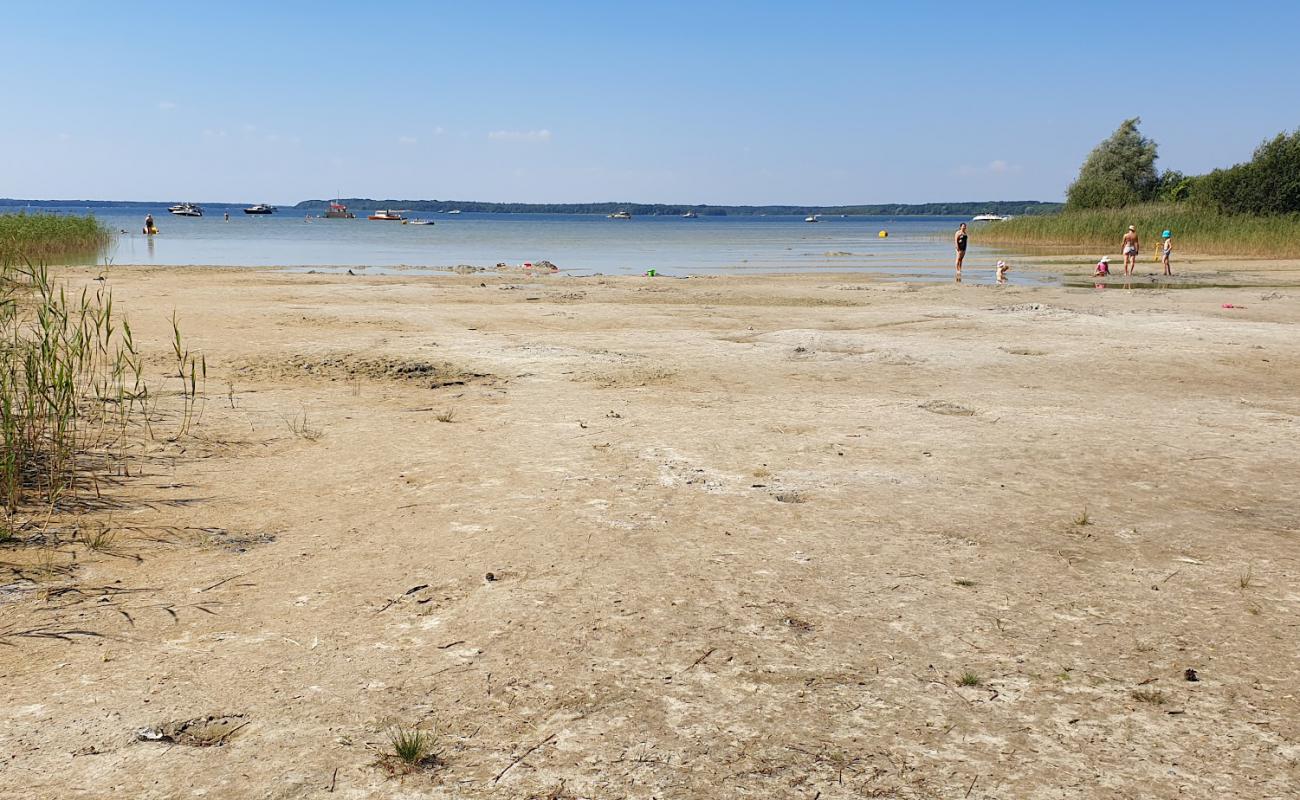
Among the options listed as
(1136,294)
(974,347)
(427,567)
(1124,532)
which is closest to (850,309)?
(974,347)

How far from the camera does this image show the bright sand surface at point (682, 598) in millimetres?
→ 3031

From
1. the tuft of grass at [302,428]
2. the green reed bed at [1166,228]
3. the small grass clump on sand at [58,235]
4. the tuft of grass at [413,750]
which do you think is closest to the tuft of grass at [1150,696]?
the tuft of grass at [413,750]

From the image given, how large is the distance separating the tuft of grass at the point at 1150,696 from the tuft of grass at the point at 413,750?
95.2 inches

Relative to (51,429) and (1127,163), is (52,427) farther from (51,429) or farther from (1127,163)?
(1127,163)

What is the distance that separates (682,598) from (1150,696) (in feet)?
6.01

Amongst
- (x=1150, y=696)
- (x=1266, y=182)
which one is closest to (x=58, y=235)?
(x=1150, y=696)

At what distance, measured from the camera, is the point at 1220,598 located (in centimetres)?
437

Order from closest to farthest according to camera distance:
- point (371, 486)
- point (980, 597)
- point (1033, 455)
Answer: point (980, 597) → point (371, 486) → point (1033, 455)

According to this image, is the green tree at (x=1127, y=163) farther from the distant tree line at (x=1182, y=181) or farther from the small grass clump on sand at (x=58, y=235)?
the small grass clump on sand at (x=58, y=235)

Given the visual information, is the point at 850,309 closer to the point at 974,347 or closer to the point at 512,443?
the point at 974,347

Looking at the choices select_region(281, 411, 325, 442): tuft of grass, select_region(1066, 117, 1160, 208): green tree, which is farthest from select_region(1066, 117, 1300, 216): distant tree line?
select_region(281, 411, 325, 442): tuft of grass

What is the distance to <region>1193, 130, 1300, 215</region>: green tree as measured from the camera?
42.5 meters

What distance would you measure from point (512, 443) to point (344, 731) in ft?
13.4

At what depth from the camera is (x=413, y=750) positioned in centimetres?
297
